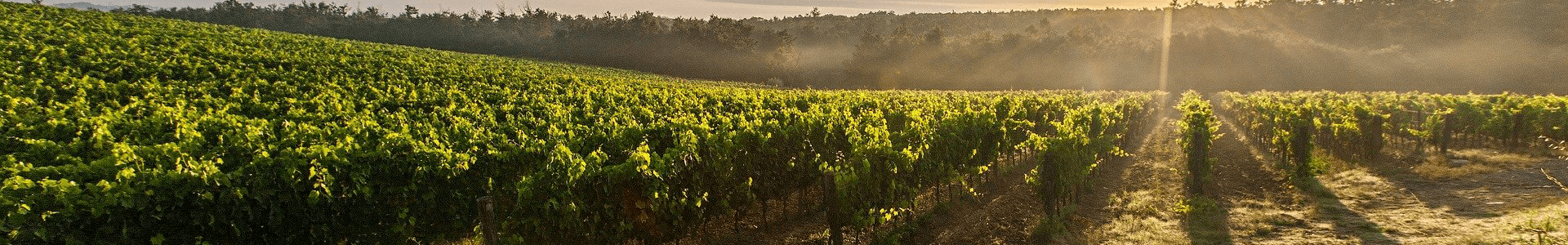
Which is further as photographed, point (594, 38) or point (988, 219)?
point (594, 38)

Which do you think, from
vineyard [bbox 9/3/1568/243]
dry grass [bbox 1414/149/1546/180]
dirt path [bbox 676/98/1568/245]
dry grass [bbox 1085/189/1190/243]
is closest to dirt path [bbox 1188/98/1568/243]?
dirt path [bbox 676/98/1568/245]

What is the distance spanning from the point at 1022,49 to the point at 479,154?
7066 centimetres

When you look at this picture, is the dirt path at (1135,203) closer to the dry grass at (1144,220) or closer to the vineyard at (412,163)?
the dry grass at (1144,220)

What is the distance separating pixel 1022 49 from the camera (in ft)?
235

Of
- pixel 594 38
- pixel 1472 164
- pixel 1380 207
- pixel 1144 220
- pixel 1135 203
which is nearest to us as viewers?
pixel 1144 220

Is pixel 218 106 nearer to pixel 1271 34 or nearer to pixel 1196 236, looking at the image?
pixel 1196 236

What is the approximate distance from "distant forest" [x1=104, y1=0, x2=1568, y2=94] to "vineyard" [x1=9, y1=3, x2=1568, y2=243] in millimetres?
46782

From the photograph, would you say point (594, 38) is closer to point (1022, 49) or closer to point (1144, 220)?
point (1022, 49)

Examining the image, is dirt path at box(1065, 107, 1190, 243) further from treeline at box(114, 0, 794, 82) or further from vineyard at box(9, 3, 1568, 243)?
treeline at box(114, 0, 794, 82)

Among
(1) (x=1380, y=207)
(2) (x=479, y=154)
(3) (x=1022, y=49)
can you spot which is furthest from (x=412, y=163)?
(3) (x=1022, y=49)

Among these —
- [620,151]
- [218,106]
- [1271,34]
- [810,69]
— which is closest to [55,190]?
[620,151]

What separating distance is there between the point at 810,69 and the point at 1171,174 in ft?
217

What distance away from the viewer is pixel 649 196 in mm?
6688

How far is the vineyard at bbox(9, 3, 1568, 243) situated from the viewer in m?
5.12
